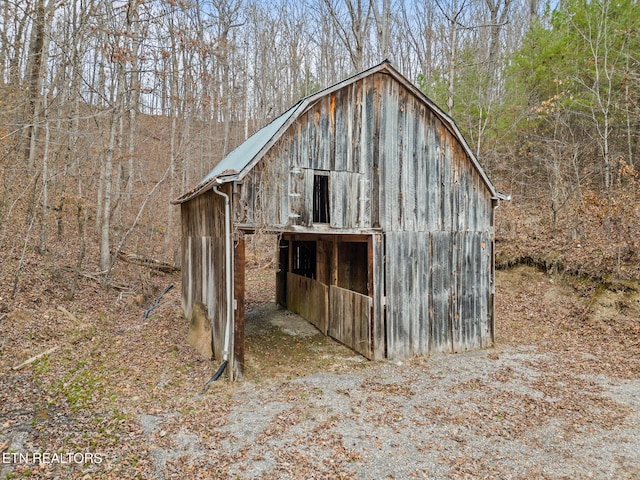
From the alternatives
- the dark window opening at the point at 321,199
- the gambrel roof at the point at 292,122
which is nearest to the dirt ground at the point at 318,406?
the dark window opening at the point at 321,199

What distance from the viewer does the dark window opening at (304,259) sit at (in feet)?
44.3

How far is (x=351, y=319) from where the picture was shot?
9.70 meters

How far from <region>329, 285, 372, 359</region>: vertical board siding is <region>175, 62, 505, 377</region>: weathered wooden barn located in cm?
3

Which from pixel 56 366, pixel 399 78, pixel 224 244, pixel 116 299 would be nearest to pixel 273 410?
pixel 224 244

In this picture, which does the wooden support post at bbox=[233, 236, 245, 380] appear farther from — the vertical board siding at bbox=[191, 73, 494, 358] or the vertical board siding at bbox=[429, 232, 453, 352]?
the vertical board siding at bbox=[429, 232, 453, 352]

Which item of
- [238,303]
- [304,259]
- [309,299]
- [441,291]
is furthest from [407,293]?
Answer: [304,259]

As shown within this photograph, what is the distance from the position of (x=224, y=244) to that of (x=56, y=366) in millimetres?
3889

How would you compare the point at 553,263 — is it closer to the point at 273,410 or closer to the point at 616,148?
the point at 616,148

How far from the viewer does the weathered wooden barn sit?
25.6 ft

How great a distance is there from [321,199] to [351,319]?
314cm

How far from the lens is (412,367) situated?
8.46 meters

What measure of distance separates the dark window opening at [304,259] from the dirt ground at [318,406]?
10.7 ft

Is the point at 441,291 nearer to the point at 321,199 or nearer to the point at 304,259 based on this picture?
the point at 321,199

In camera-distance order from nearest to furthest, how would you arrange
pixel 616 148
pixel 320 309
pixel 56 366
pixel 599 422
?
pixel 599 422
pixel 56 366
pixel 320 309
pixel 616 148
